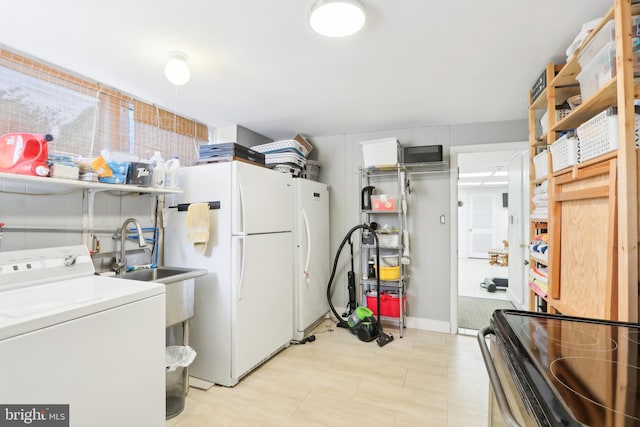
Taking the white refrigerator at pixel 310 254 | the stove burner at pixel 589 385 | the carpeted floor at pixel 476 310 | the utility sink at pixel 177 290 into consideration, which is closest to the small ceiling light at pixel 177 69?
the utility sink at pixel 177 290

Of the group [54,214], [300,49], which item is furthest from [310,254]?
[54,214]

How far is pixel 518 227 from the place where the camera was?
404cm

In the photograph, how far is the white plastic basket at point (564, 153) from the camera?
5.24ft

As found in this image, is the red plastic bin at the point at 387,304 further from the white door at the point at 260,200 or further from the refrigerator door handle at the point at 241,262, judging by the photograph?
the refrigerator door handle at the point at 241,262

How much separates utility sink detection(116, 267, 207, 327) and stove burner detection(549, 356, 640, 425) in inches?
77.4

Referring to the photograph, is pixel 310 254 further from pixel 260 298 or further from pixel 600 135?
pixel 600 135

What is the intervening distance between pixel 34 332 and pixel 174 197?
5.23ft

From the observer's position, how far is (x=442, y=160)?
130 inches

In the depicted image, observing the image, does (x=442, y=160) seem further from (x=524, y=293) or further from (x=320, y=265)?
(x=524, y=293)

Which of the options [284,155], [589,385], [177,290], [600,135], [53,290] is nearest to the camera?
[589,385]

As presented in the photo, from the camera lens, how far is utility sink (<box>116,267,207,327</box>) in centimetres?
197

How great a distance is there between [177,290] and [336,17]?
6.22 feet

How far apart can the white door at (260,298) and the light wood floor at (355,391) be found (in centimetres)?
19

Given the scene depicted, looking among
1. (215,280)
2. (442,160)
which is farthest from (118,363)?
(442,160)
